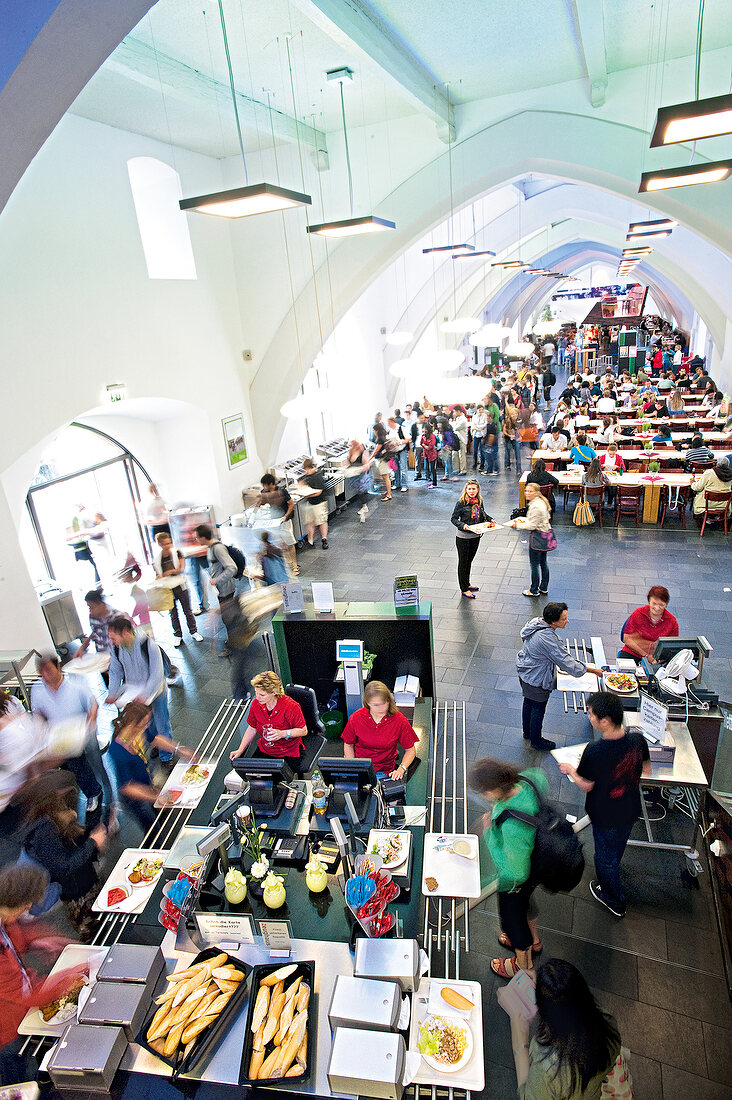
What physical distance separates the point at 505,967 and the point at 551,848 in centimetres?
94

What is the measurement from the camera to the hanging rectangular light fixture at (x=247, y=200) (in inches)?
188

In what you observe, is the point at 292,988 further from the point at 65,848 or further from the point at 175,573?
the point at 175,573

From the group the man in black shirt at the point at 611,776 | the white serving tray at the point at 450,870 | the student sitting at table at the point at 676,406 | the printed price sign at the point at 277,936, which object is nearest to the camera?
the printed price sign at the point at 277,936

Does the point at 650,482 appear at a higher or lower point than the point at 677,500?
higher

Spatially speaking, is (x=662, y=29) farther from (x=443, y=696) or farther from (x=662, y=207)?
(x=443, y=696)

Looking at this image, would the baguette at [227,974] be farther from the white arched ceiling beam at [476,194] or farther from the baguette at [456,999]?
the white arched ceiling beam at [476,194]

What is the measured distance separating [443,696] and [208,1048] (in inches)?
153

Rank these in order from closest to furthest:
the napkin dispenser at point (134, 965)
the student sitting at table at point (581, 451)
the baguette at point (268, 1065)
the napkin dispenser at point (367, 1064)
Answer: the napkin dispenser at point (367, 1064) < the baguette at point (268, 1065) < the napkin dispenser at point (134, 965) < the student sitting at table at point (581, 451)

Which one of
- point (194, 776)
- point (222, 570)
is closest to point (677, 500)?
point (222, 570)

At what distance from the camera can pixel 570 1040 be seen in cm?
245

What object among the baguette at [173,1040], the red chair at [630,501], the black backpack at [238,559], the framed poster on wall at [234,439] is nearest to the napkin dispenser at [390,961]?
the baguette at [173,1040]

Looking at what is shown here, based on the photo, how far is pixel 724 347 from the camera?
52.0ft

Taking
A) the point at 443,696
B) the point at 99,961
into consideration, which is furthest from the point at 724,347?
the point at 99,961

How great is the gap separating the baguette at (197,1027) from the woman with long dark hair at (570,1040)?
140 centimetres
